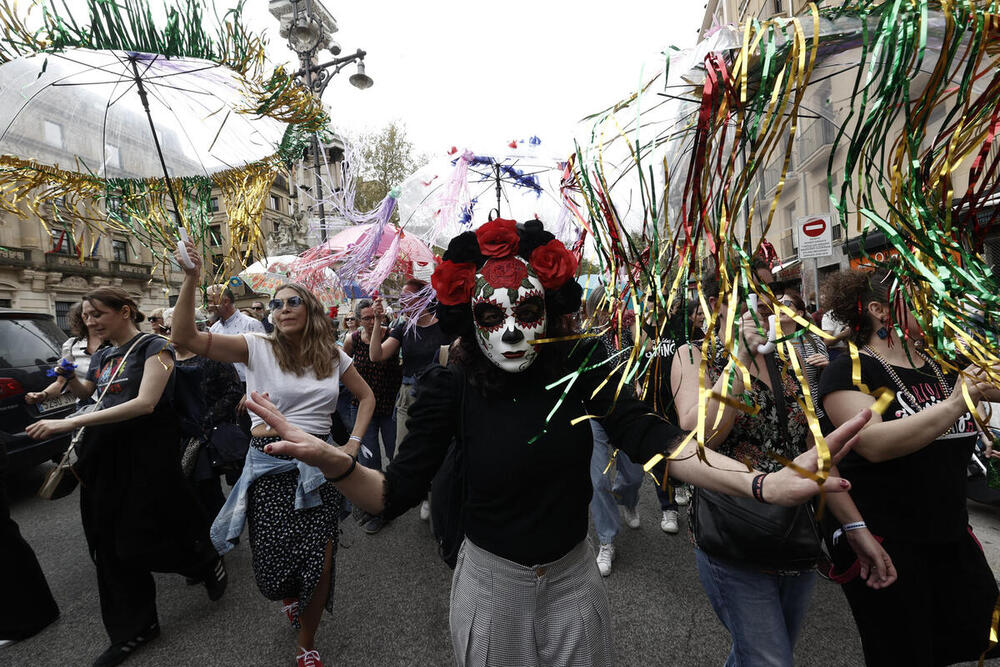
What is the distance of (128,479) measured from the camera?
2705 mm

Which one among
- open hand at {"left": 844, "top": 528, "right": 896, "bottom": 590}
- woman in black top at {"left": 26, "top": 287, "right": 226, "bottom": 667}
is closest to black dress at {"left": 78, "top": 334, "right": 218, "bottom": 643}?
woman in black top at {"left": 26, "top": 287, "right": 226, "bottom": 667}

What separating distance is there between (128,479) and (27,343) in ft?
11.4

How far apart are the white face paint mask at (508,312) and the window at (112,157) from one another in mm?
1887

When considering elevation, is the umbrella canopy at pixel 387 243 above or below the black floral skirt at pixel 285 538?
above

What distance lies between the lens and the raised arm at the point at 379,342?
4.09 meters

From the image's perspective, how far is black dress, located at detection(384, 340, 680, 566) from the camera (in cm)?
A: 141

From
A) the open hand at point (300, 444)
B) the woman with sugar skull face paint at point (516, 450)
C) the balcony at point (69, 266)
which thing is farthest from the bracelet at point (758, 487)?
the balcony at point (69, 266)

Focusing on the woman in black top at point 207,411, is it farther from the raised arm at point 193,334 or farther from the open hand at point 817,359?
the open hand at point 817,359

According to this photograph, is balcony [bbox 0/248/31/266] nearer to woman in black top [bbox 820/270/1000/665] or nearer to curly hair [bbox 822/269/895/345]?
curly hair [bbox 822/269/895/345]

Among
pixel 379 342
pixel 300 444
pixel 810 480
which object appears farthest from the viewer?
pixel 379 342

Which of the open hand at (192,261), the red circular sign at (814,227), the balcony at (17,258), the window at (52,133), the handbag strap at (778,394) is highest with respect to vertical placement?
the window at (52,133)

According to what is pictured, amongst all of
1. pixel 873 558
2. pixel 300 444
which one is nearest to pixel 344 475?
pixel 300 444

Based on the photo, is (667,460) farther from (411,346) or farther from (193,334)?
(411,346)

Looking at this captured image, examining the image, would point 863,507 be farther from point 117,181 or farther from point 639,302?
point 117,181
